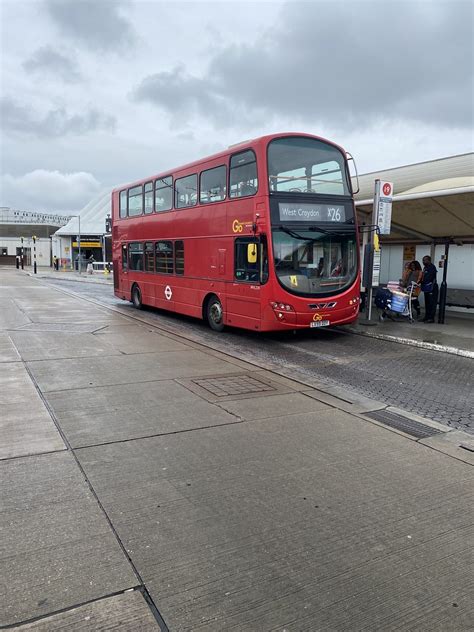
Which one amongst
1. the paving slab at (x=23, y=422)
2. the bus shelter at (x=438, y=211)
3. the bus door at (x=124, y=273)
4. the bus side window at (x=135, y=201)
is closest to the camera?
the paving slab at (x=23, y=422)

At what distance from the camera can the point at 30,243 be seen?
74562 mm

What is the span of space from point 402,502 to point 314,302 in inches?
250

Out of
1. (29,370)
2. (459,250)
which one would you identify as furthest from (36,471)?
(459,250)

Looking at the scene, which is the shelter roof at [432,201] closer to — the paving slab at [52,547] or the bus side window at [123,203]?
the bus side window at [123,203]

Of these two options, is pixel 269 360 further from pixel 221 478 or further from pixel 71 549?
pixel 71 549

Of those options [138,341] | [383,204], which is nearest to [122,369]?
[138,341]

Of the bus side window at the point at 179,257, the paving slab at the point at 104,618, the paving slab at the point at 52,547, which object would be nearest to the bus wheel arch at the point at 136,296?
the bus side window at the point at 179,257

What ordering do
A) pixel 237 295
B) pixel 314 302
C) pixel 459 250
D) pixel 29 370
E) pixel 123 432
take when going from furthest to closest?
pixel 459 250 < pixel 237 295 < pixel 314 302 < pixel 29 370 < pixel 123 432

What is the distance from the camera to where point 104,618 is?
2379mm

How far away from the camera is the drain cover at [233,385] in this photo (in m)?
6.47

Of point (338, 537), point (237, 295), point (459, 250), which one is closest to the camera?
point (338, 537)

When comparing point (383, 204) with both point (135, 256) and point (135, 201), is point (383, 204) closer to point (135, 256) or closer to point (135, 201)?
point (135, 201)

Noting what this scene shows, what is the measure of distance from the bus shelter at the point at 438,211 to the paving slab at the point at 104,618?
35.2ft

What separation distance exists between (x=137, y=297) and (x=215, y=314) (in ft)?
18.6
